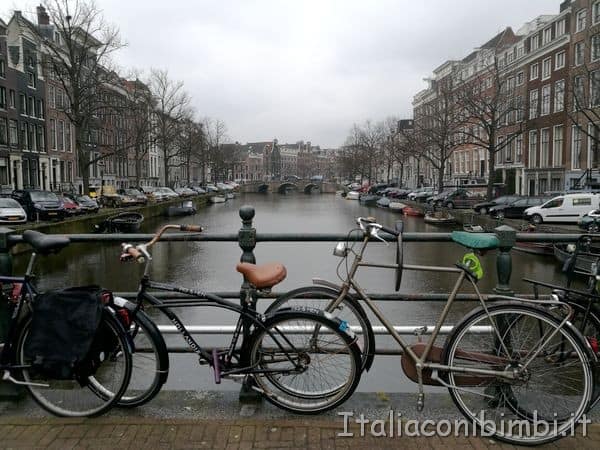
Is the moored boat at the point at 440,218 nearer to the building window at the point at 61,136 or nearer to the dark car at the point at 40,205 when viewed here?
the dark car at the point at 40,205

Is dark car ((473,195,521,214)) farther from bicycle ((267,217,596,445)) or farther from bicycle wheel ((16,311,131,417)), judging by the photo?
bicycle wheel ((16,311,131,417))

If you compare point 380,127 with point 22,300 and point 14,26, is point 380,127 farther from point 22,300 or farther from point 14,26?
point 22,300

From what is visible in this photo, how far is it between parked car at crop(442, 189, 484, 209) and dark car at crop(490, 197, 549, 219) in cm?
887

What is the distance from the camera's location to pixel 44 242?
3404 mm

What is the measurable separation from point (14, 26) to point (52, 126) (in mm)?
8917

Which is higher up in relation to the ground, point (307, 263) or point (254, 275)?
point (254, 275)

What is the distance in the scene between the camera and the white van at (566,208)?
29.3 m

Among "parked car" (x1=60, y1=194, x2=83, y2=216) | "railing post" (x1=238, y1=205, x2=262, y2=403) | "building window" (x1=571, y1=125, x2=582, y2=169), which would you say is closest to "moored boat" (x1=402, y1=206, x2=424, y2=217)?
"building window" (x1=571, y1=125, x2=582, y2=169)

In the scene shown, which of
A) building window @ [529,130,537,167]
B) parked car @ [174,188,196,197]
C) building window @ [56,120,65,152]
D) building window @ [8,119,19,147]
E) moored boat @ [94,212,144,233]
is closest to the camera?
moored boat @ [94,212,144,233]

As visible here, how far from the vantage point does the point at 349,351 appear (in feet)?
10.5

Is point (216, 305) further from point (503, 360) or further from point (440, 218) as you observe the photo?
point (440, 218)

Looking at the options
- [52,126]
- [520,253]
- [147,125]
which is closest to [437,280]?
[520,253]

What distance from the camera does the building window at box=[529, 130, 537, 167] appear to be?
4917 centimetres

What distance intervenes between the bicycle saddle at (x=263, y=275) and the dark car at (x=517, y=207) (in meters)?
32.5
